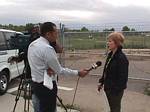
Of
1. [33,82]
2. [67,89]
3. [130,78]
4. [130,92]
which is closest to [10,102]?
[67,89]

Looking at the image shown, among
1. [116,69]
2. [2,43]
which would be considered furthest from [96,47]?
[116,69]

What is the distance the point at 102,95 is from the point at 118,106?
3.53 meters

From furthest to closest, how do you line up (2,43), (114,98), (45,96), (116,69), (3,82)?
(2,43) < (3,82) < (114,98) < (116,69) < (45,96)

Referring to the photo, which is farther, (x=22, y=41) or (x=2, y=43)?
(x=2, y=43)

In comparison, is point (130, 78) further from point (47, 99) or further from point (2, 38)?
point (47, 99)

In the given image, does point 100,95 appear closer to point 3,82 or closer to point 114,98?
point 3,82

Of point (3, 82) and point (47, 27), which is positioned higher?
point (47, 27)

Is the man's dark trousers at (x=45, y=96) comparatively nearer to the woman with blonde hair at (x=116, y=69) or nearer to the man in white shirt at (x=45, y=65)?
the man in white shirt at (x=45, y=65)

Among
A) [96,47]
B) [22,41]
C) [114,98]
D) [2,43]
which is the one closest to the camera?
[114,98]

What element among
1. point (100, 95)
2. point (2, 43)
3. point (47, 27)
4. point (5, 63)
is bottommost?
point (100, 95)

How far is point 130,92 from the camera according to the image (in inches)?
373

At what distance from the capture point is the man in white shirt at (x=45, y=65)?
438 centimetres

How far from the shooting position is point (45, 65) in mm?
4445

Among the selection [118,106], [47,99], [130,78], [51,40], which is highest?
[51,40]
